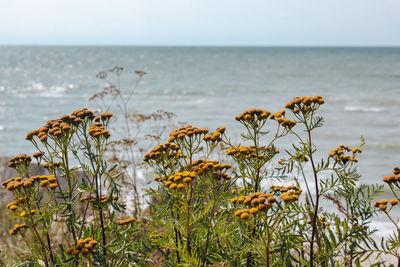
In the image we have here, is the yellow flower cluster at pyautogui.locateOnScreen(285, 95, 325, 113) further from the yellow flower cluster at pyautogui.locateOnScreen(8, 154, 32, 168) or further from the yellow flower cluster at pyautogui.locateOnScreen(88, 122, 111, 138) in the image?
the yellow flower cluster at pyautogui.locateOnScreen(8, 154, 32, 168)

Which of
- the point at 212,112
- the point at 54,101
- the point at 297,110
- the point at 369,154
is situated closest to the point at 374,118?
the point at 369,154

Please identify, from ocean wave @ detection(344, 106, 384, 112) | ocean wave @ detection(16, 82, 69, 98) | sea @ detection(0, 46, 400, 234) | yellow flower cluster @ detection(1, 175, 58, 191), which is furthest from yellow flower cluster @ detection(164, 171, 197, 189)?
ocean wave @ detection(16, 82, 69, 98)

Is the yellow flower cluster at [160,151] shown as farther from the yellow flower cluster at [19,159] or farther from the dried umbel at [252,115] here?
the yellow flower cluster at [19,159]

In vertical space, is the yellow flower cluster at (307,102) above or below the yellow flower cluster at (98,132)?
above

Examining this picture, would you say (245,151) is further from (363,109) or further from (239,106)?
(239,106)

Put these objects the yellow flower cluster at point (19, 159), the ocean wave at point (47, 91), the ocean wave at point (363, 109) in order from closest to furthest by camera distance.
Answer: the yellow flower cluster at point (19, 159) → the ocean wave at point (363, 109) → the ocean wave at point (47, 91)

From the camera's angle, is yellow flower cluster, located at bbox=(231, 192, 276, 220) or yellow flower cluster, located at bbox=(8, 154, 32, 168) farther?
yellow flower cluster, located at bbox=(8, 154, 32, 168)

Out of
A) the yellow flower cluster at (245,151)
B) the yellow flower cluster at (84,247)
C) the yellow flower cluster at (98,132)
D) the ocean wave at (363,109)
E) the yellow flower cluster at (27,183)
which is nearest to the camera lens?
the yellow flower cluster at (84,247)

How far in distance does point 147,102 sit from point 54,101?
799cm

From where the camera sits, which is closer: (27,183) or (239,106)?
(27,183)

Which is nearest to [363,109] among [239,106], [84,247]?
[239,106]

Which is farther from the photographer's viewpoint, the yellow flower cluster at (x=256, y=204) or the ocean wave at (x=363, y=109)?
the ocean wave at (x=363, y=109)

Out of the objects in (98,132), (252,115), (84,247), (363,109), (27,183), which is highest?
(252,115)

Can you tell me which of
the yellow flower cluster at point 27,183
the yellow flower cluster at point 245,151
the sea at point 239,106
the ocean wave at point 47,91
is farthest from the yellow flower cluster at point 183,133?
the ocean wave at point 47,91
